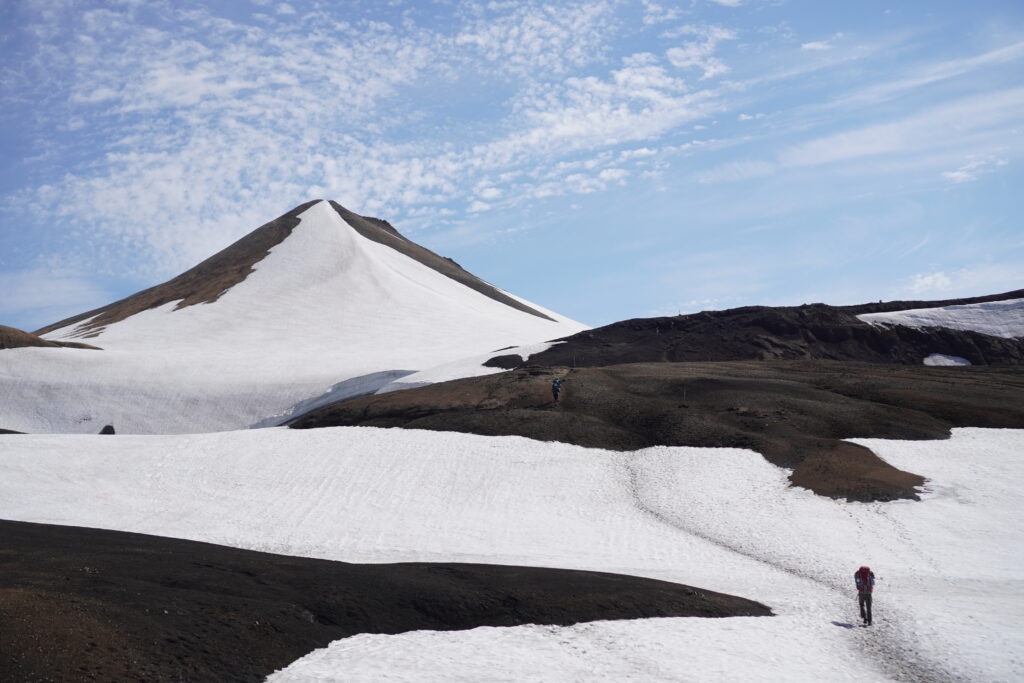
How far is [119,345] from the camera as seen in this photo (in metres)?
83.1

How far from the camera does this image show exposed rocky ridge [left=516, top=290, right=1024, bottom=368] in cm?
6500

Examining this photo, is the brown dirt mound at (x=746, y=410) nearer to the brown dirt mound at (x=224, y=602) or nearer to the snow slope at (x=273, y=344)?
the brown dirt mound at (x=224, y=602)

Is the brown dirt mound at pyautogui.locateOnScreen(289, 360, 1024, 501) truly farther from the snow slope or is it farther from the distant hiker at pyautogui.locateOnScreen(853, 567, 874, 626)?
the snow slope

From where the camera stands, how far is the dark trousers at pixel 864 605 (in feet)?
72.4

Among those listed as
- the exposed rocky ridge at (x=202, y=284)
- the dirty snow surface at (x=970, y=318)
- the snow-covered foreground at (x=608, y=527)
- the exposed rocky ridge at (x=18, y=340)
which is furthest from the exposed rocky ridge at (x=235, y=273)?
the snow-covered foreground at (x=608, y=527)

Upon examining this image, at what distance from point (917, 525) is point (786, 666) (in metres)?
14.4

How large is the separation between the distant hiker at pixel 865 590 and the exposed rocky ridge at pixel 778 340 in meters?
43.0

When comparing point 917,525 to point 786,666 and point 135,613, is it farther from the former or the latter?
point 135,613

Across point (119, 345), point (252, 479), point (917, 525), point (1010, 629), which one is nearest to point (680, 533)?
point (917, 525)

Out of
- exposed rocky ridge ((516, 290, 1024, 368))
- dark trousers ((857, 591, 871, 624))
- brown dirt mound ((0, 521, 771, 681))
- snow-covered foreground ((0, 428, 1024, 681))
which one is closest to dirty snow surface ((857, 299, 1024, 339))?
exposed rocky ridge ((516, 290, 1024, 368))

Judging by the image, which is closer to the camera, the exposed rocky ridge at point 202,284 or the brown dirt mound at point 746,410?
the brown dirt mound at point 746,410

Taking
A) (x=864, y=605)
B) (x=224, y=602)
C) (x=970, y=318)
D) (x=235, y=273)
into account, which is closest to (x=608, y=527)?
(x=864, y=605)

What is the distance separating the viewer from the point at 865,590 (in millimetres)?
22062

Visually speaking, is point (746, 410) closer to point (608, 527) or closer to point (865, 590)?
point (608, 527)
